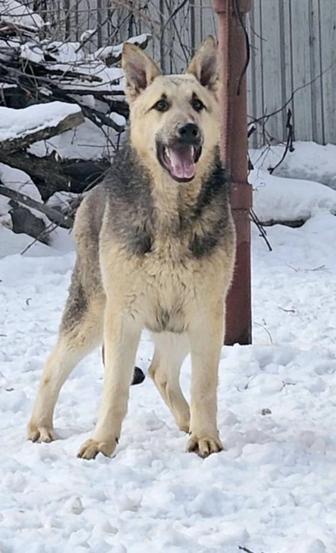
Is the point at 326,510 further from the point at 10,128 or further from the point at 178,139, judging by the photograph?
the point at 10,128

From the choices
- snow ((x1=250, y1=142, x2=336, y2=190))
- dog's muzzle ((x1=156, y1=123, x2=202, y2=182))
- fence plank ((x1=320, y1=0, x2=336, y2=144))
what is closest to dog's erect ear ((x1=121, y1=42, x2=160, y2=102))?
dog's muzzle ((x1=156, y1=123, x2=202, y2=182))

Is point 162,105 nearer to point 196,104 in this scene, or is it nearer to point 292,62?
point 196,104

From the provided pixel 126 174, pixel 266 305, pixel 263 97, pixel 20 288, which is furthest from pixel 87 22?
pixel 126 174

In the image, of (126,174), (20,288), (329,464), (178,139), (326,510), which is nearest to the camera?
(326,510)

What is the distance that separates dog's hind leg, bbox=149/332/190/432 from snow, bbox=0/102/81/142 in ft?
12.8

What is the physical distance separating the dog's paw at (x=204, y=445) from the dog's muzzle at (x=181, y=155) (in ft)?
3.47

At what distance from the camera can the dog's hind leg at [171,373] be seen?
3.89m

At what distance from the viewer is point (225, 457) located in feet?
10.6

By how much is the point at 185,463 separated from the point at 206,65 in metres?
1.83

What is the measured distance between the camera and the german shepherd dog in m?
3.53

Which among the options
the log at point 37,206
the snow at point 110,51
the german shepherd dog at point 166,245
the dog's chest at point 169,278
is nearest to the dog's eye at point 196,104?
the german shepherd dog at point 166,245

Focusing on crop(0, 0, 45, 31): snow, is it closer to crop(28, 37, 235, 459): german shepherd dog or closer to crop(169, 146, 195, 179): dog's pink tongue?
crop(28, 37, 235, 459): german shepherd dog

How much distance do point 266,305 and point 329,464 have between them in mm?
3401

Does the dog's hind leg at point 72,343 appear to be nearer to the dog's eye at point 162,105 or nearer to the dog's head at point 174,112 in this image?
the dog's head at point 174,112
